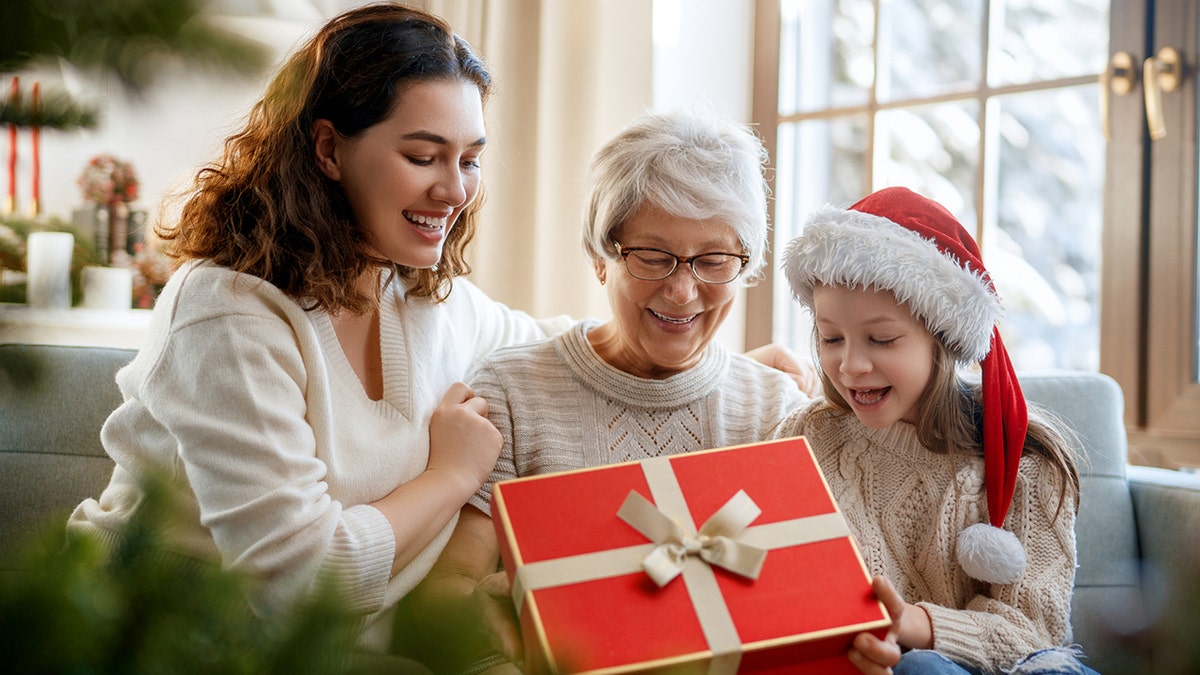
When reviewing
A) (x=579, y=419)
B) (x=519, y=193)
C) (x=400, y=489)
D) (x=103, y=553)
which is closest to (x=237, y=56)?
(x=103, y=553)

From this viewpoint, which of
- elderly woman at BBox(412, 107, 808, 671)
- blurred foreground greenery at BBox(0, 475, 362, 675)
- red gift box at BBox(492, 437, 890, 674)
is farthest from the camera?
elderly woman at BBox(412, 107, 808, 671)

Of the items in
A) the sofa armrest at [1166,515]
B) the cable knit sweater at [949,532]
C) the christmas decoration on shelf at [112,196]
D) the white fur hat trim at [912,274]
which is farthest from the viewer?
the christmas decoration on shelf at [112,196]

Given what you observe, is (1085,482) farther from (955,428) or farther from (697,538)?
(697,538)

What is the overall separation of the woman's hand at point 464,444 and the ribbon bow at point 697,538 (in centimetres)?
42

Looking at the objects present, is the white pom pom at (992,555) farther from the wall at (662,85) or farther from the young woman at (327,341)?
the wall at (662,85)

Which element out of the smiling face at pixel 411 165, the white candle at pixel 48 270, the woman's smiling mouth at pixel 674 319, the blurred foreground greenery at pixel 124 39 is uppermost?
the smiling face at pixel 411 165

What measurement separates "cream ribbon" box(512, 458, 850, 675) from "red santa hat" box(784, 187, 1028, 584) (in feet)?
1.04

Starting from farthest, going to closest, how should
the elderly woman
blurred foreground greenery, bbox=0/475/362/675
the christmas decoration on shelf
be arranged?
1. the christmas decoration on shelf
2. the elderly woman
3. blurred foreground greenery, bbox=0/475/362/675

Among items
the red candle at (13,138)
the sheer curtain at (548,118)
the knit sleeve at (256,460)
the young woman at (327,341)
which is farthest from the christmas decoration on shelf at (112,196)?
the red candle at (13,138)

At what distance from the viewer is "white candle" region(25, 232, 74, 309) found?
43 cm

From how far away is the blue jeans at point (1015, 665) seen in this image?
1.22m

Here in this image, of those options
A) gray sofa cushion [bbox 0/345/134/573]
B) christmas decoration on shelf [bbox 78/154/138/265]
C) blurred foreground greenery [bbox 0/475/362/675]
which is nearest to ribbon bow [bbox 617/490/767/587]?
blurred foreground greenery [bbox 0/475/362/675]

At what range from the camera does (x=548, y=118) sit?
3021 mm

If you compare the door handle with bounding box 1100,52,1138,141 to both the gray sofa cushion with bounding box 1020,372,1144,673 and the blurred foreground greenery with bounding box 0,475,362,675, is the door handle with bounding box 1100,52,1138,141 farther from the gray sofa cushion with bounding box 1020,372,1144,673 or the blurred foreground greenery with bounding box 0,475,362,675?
the blurred foreground greenery with bounding box 0,475,362,675
